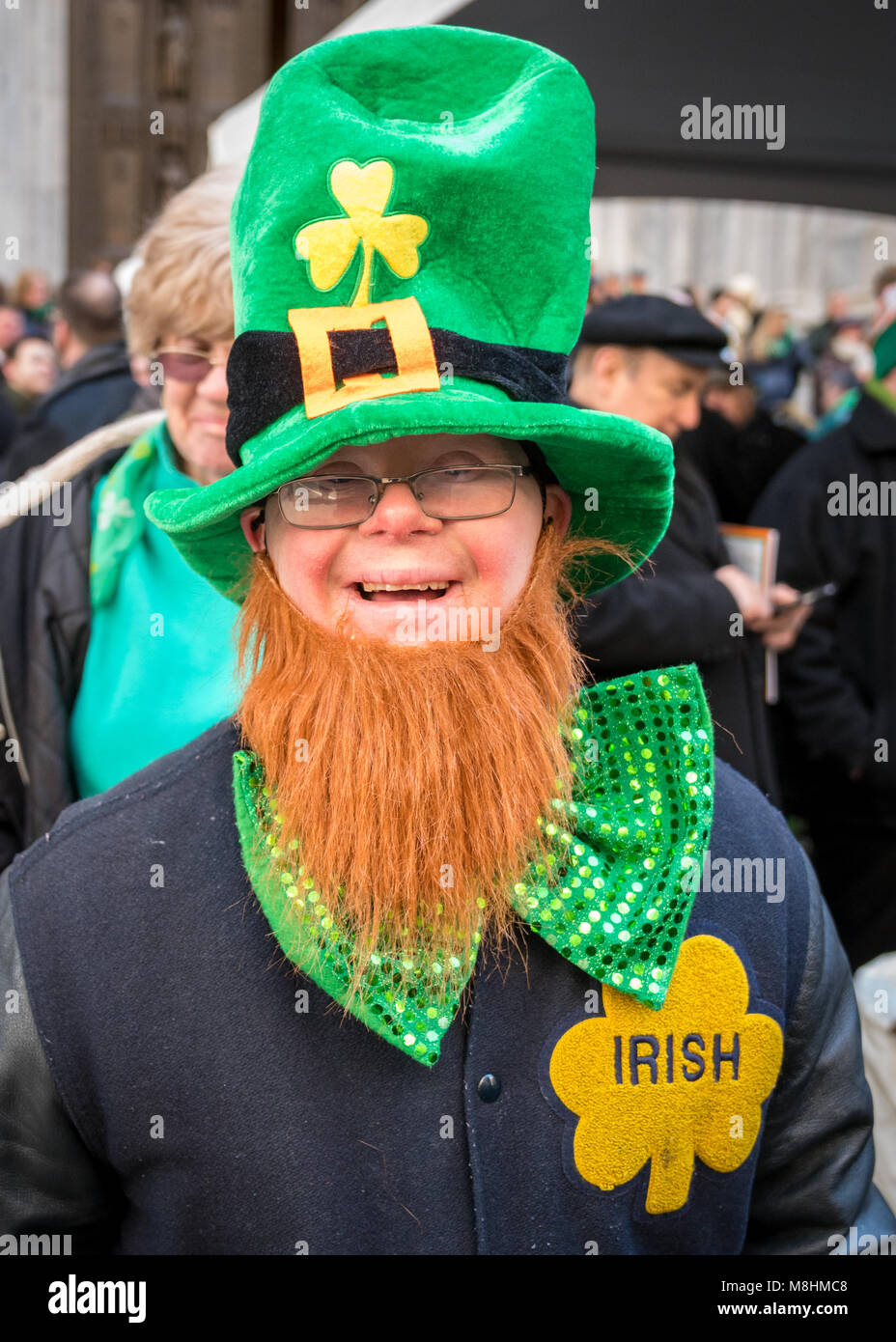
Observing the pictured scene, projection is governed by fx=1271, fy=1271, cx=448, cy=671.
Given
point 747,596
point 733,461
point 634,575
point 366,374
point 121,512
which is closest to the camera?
point 366,374

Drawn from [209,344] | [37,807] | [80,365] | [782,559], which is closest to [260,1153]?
[37,807]

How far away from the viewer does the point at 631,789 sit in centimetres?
148

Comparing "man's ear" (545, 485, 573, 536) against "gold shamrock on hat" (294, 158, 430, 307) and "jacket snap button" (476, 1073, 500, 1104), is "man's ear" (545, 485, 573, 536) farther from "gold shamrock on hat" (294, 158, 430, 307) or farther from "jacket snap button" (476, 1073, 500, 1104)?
"jacket snap button" (476, 1073, 500, 1104)

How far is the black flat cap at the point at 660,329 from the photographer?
338cm

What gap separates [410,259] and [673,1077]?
927 mm

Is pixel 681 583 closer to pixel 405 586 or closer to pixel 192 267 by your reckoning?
pixel 192 267

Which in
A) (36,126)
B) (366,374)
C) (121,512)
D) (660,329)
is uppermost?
(36,126)

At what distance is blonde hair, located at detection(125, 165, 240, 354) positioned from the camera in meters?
2.26

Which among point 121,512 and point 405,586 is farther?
point 121,512

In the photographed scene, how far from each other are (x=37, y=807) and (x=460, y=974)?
3.87 feet

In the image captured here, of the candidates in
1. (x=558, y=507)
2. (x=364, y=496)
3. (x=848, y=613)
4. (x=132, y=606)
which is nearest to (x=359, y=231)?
(x=364, y=496)

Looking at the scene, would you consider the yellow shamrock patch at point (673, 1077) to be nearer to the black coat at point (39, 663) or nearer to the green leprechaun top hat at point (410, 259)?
the green leprechaun top hat at point (410, 259)

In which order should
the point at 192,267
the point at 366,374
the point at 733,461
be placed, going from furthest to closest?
the point at 733,461 → the point at 192,267 → the point at 366,374

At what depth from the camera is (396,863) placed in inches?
51.3
